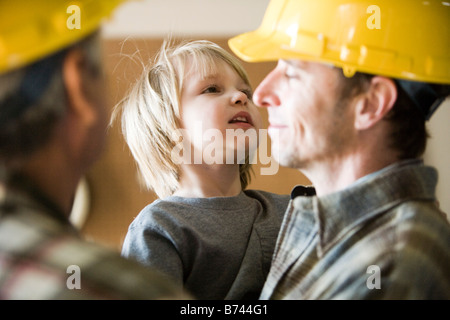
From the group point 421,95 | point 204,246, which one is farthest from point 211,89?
point 421,95

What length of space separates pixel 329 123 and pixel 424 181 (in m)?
0.19

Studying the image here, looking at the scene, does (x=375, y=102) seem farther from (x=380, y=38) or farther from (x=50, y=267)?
(x=50, y=267)

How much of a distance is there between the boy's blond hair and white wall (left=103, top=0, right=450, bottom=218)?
8 cm

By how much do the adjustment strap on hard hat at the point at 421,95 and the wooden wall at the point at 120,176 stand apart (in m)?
0.44

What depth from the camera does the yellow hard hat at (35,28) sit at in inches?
21.4

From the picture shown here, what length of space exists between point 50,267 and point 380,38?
61cm

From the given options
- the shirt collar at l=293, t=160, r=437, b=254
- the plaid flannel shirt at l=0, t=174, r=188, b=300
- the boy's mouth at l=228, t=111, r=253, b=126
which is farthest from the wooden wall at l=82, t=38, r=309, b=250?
the shirt collar at l=293, t=160, r=437, b=254

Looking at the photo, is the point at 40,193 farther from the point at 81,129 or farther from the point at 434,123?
the point at 434,123

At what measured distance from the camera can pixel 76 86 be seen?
586mm

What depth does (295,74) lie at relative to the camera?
852mm

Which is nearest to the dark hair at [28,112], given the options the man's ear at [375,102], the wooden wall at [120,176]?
the wooden wall at [120,176]

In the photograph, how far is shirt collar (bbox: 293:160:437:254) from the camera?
0.77 m

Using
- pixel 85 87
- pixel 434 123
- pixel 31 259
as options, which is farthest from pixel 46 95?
pixel 434 123

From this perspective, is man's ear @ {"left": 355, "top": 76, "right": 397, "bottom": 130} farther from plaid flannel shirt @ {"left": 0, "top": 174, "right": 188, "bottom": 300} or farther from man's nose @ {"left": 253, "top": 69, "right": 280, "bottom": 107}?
plaid flannel shirt @ {"left": 0, "top": 174, "right": 188, "bottom": 300}
